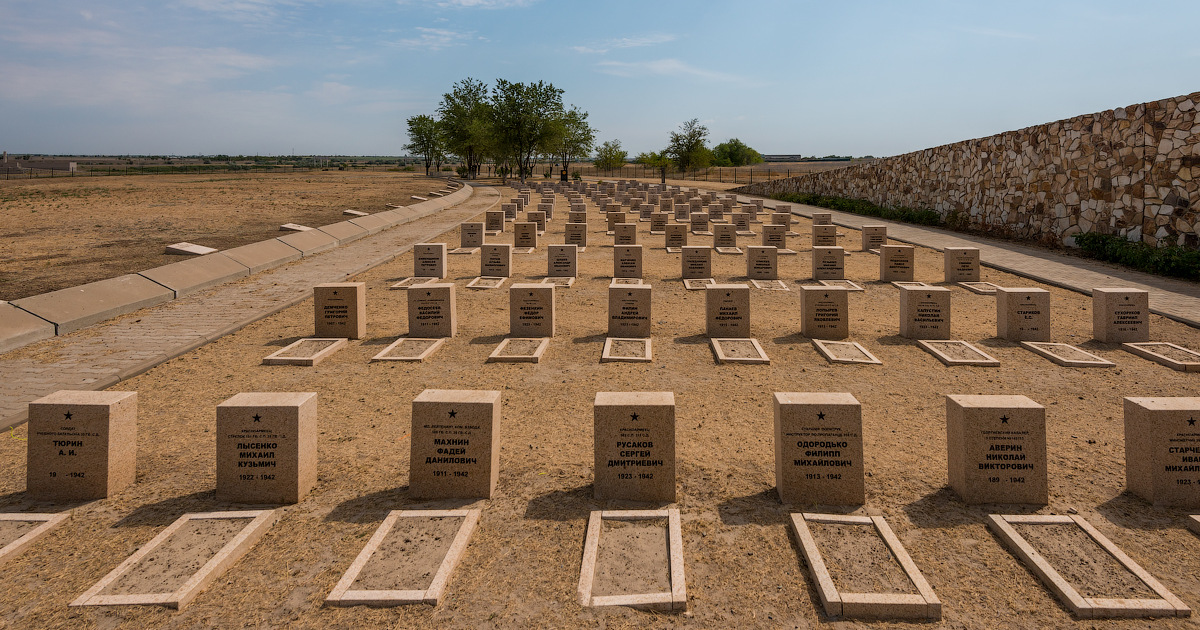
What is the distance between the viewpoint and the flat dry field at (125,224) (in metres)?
12.2

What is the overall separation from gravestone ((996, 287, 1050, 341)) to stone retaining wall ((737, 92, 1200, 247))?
707 cm

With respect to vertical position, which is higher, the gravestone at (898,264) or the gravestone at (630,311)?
the gravestone at (898,264)

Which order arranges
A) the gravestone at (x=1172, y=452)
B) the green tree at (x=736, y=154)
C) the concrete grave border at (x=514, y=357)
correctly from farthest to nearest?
the green tree at (x=736, y=154)
the concrete grave border at (x=514, y=357)
the gravestone at (x=1172, y=452)

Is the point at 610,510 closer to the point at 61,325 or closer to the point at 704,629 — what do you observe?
the point at 704,629

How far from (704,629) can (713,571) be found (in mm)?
449

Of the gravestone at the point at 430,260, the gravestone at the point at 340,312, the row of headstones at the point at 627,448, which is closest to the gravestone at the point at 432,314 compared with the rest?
the gravestone at the point at 340,312

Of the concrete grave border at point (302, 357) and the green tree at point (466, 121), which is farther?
the green tree at point (466, 121)

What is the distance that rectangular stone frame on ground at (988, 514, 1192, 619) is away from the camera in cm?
302

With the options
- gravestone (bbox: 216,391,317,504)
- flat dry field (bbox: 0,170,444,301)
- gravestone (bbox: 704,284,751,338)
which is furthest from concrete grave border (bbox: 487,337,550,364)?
flat dry field (bbox: 0,170,444,301)

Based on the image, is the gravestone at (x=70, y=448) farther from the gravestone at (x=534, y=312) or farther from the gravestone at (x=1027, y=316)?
the gravestone at (x=1027, y=316)

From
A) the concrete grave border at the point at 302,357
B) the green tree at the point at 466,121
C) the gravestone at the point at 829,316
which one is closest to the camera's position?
the concrete grave border at the point at 302,357

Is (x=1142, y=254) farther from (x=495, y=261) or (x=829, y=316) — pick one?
(x=495, y=261)

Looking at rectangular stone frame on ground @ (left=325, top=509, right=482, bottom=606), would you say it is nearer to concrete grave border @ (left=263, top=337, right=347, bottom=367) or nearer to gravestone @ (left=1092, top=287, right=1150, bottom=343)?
concrete grave border @ (left=263, top=337, right=347, bottom=367)

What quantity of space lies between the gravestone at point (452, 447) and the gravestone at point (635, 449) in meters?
0.67
